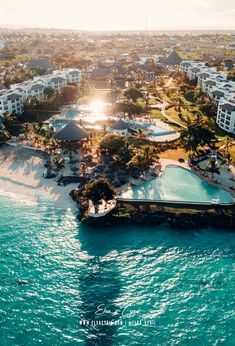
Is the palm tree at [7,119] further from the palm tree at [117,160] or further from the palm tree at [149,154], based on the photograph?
the palm tree at [149,154]

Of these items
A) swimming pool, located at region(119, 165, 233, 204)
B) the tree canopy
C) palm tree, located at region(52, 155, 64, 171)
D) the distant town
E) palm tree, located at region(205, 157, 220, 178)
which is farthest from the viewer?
palm tree, located at region(52, 155, 64, 171)

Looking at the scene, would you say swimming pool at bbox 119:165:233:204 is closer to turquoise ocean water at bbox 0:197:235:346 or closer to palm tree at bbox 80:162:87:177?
turquoise ocean water at bbox 0:197:235:346

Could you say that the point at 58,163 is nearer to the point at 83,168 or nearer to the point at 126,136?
the point at 83,168

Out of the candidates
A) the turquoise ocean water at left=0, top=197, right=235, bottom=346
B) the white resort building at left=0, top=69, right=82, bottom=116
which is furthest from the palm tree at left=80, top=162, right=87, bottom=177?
the white resort building at left=0, top=69, right=82, bottom=116

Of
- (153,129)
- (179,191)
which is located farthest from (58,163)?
(153,129)

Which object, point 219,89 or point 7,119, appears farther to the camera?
point 219,89

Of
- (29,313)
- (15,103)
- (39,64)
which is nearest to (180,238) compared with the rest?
(29,313)
